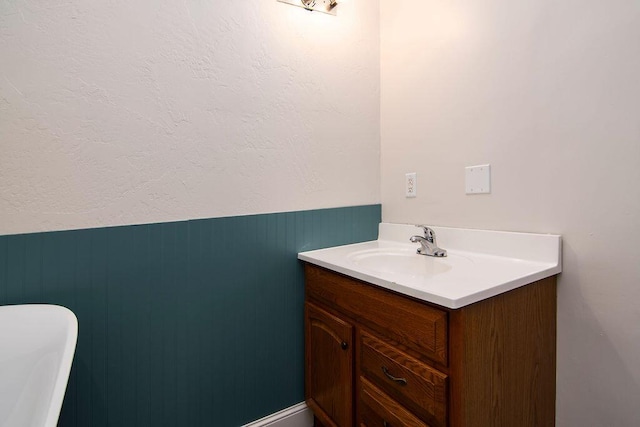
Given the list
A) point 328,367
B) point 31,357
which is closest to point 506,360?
point 328,367

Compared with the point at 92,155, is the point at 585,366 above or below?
below

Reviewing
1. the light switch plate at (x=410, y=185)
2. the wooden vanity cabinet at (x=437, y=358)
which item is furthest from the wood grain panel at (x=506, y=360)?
the light switch plate at (x=410, y=185)

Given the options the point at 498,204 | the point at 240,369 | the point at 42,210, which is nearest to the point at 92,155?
the point at 42,210

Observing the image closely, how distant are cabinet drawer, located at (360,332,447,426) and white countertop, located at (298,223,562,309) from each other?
200 mm

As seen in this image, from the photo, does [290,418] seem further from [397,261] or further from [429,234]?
[429,234]

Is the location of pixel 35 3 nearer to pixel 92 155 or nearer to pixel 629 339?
pixel 92 155

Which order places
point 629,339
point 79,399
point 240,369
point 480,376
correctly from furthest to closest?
1. point 240,369
2. point 79,399
3. point 629,339
4. point 480,376

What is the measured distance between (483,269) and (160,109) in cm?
124

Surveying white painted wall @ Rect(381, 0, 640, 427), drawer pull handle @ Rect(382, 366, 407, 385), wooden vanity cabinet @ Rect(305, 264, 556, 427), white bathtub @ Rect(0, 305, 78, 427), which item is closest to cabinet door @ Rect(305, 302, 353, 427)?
wooden vanity cabinet @ Rect(305, 264, 556, 427)

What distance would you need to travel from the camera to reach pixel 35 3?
101 centimetres

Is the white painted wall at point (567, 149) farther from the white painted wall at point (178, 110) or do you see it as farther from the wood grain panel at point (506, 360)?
the white painted wall at point (178, 110)

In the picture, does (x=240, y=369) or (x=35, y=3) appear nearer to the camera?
(x=35, y=3)

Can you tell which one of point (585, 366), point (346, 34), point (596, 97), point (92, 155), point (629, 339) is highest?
point (346, 34)

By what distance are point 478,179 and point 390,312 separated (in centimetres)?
68
